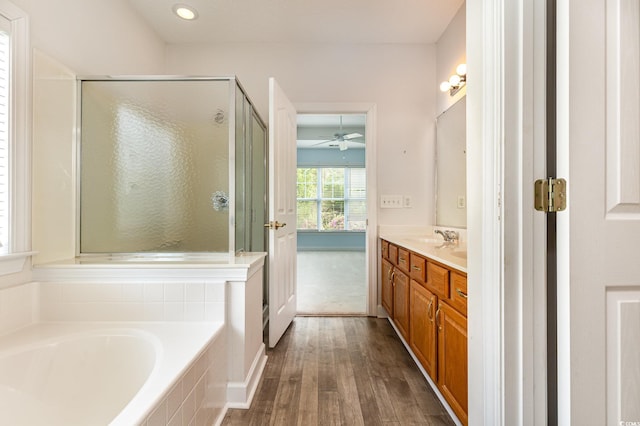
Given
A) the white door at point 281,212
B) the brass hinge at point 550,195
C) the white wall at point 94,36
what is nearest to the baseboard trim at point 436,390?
the white door at point 281,212

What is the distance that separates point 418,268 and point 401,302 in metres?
0.49

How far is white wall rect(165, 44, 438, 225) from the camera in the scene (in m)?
2.77

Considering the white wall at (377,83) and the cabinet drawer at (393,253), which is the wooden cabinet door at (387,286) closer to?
the cabinet drawer at (393,253)

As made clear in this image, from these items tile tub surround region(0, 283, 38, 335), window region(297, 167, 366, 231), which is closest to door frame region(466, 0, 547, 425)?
tile tub surround region(0, 283, 38, 335)

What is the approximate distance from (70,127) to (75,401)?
1461 mm

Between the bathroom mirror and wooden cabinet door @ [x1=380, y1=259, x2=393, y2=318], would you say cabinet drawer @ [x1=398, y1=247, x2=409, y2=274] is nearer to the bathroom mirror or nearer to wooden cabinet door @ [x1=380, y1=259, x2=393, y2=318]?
wooden cabinet door @ [x1=380, y1=259, x2=393, y2=318]

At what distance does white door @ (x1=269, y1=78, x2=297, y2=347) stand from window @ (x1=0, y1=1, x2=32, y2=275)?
4.17 feet

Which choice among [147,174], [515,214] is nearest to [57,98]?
[147,174]

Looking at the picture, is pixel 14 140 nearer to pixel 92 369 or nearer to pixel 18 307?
pixel 18 307

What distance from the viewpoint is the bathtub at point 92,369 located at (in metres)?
1.06

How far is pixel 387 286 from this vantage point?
248 centimetres

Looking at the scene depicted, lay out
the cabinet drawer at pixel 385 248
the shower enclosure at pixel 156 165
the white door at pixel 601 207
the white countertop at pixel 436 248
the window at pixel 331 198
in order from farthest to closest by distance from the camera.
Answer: the window at pixel 331 198 → the cabinet drawer at pixel 385 248 → the shower enclosure at pixel 156 165 → the white countertop at pixel 436 248 → the white door at pixel 601 207

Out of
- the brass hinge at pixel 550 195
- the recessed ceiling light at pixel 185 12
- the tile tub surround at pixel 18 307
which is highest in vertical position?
the recessed ceiling light at pixel 185 12

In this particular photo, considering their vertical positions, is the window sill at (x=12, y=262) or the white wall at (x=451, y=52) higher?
the white wall at (x=451, y=52)
